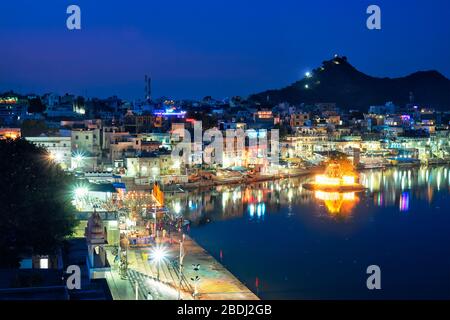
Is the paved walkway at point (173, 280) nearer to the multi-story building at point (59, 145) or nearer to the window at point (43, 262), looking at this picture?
the window at point (43, 262)

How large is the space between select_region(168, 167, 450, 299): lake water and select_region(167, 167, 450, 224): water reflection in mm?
23

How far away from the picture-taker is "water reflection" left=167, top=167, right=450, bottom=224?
13102mm

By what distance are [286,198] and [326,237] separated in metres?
4.95

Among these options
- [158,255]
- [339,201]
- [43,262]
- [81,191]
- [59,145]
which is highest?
[59,145]

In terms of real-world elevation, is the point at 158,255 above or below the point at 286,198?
above

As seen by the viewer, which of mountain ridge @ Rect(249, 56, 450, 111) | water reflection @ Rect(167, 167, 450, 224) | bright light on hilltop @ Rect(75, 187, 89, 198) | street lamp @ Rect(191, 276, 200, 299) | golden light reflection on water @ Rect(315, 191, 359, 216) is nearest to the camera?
street lamp @ Rect(191, 276, 200, 299)

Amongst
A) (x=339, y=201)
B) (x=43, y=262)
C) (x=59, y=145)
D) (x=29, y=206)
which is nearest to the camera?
(x=43, y=262)

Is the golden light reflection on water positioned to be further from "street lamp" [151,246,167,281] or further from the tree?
the tree

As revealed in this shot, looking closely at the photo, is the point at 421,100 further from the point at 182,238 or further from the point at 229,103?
the point at 182,238

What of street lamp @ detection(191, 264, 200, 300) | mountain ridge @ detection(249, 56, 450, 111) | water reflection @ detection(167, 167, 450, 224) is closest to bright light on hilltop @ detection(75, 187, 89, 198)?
water reflection @ detection(167, 167, 450, 224)

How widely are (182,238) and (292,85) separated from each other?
56773 mm

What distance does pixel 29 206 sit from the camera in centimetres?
641

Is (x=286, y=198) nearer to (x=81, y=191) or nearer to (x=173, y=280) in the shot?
(x=81, y=191)

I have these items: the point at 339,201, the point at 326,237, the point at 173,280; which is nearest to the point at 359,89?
the point at 339,201
